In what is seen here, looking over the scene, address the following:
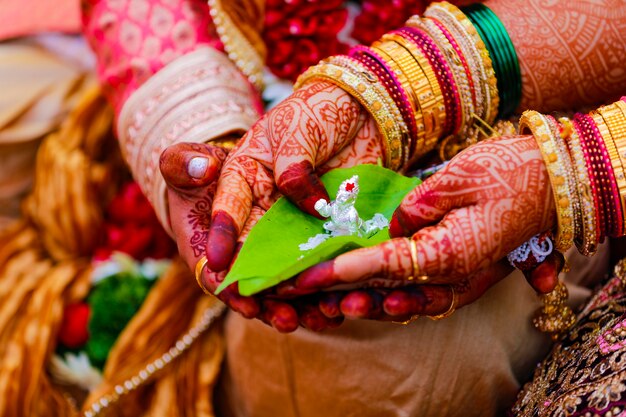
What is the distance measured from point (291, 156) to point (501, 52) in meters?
0.32

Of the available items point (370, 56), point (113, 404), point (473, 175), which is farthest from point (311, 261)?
point (113, 404)

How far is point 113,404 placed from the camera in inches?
41.6

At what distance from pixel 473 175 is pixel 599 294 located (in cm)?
34

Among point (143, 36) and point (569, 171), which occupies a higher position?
point (569, 171)

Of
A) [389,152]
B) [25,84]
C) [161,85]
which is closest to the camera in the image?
[389,152]

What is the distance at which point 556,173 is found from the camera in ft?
2.27

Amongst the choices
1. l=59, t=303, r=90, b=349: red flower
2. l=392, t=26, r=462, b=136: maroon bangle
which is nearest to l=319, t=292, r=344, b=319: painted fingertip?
l=392, t=26, r=462, b=136: maroon bangle

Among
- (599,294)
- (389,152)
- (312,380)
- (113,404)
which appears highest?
(389,152)

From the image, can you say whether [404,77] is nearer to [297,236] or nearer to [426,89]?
[426,89]

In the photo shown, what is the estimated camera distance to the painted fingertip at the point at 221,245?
675 millimetres

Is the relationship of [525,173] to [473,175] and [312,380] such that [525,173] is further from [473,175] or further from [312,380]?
[312,380]

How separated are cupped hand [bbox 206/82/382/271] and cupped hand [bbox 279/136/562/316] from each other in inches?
3.6

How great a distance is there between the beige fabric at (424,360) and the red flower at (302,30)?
0.42m

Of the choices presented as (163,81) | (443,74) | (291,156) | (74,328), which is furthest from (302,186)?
(74,328)
